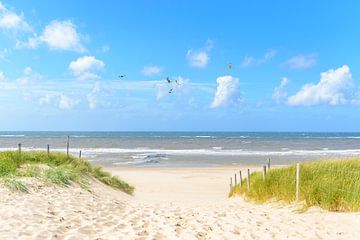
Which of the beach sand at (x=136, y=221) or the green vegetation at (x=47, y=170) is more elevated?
the green vegetation at (x=47, y=170)

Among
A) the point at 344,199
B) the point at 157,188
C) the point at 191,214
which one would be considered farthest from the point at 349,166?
the point at 157,188

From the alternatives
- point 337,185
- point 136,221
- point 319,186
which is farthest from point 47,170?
point 337,185

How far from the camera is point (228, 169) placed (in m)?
35.5

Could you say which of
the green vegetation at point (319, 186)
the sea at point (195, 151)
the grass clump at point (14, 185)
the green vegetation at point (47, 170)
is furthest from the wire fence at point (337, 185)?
the sea at point (195, 151)

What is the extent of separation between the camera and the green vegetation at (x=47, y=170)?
43.4ft

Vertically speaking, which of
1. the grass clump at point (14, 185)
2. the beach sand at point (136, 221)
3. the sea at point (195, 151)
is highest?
the grass clump at point (14, 185)

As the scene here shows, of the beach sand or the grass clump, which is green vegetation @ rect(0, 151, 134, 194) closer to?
the grass clump

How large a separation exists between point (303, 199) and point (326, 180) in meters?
0.90

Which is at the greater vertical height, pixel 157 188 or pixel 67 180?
pixel 67 180

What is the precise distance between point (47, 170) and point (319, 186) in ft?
29.9

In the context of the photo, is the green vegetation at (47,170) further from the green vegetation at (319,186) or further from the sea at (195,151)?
the green vegetation at (319,186)

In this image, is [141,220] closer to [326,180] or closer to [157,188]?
[326,180]

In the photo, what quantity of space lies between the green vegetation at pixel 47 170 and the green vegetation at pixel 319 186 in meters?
6.44

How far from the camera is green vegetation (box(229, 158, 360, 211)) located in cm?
1123
